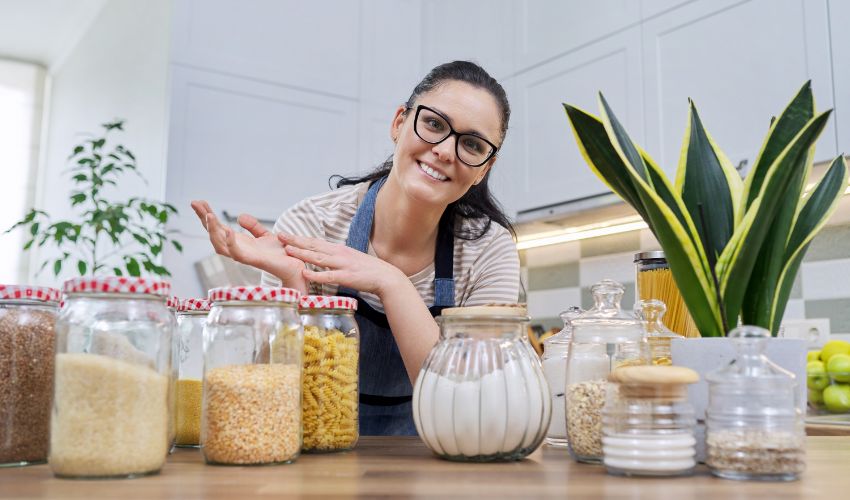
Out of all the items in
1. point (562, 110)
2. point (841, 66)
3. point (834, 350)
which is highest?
point (562, 110)

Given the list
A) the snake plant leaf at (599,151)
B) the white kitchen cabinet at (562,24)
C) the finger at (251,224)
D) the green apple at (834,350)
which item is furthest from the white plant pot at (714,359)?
the white kitchen cabinet at (562,24)

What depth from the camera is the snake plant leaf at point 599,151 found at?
0.75 meters

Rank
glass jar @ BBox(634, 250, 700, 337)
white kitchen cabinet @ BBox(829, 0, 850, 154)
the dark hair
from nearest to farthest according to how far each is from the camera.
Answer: glass jar @ BBox(634, 250, 700, 337) → the dark hair → white kitchen cabinet @ BBox(829, 0, 850, 154)

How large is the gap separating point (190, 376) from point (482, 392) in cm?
35

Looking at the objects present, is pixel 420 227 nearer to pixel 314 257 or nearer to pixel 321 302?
pixel 314 257

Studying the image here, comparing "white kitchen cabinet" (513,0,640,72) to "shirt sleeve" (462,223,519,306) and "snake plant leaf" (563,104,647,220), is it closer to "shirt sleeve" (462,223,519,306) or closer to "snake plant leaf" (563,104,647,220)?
"shirt sleeve" (462,223,519,306)

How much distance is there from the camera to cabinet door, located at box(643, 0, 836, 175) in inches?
82.5

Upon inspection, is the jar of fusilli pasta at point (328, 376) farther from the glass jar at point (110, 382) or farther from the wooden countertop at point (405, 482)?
the glass jar at point (110, 382)

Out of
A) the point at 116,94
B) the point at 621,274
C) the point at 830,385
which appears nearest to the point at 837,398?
the point at 830,385

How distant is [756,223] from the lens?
2.32 ft

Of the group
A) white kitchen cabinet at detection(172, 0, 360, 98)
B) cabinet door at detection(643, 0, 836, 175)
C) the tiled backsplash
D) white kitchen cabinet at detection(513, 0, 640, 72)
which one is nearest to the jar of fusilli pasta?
cabinet door at detection(643, 0, 836, 175)

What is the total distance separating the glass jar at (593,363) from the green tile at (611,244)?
215cm

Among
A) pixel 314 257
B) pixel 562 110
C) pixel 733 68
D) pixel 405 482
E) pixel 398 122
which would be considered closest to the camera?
pixel 405 482

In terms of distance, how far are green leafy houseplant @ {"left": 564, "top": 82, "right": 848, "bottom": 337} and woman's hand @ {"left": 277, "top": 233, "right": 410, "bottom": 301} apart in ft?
1.23
